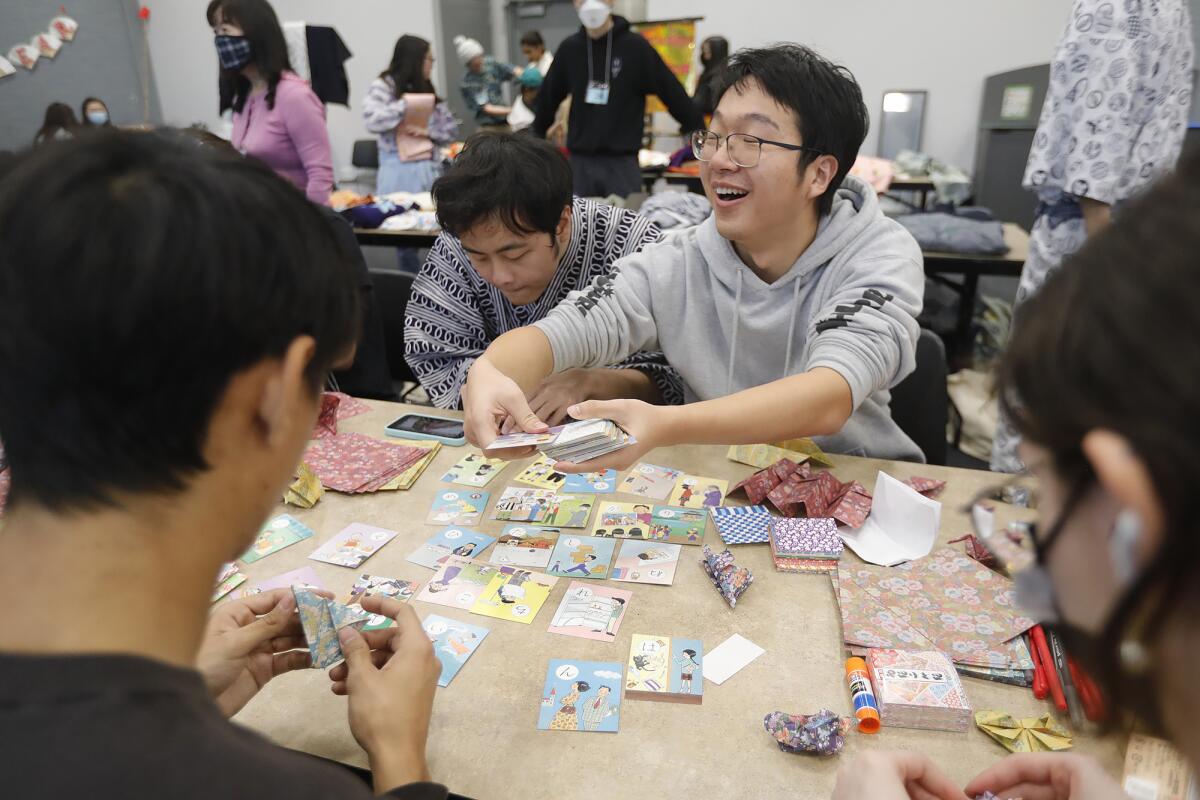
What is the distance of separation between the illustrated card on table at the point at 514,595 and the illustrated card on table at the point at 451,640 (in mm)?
47

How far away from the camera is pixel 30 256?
0.58 metres

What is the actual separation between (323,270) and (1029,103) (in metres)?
6.59

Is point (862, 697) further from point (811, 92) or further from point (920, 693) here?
point (811, 92)

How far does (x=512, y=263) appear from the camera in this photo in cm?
205

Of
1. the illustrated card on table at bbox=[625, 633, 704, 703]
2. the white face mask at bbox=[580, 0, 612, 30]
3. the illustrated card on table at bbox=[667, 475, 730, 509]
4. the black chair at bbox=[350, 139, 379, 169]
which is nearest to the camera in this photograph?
the illustrated card on table at bbox=[625, 633, 704, 703]

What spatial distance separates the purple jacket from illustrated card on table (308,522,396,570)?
8.45ft

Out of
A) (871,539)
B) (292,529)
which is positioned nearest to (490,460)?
(292,529)

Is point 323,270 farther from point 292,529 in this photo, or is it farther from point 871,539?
point 871,539

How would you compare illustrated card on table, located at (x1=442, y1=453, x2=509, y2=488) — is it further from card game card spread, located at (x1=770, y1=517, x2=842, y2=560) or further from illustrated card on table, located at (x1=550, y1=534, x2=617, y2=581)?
card game card spread, located at (x1=770, y1=517, x2=842, y2=560)

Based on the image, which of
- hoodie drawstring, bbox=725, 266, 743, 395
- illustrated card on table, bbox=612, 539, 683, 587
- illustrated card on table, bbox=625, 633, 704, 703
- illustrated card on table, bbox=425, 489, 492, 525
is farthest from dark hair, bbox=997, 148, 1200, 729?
hoodie drawstring, bbox=725, 266, 743, 395

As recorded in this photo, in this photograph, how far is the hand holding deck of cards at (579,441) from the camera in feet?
4.38

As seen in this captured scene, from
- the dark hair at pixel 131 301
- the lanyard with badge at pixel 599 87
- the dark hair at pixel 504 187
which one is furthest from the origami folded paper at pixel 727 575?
the lanyard with badge at pixel 599 87

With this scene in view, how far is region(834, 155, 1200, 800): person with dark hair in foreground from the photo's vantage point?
431mm

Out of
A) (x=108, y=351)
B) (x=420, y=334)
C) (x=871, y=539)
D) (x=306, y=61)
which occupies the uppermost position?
(x=306, y=61)
